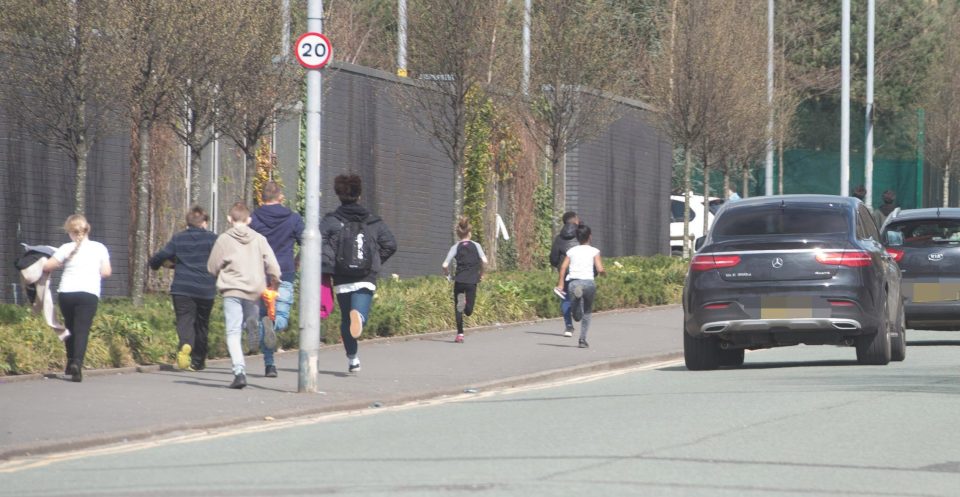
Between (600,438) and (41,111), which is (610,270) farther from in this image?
(600,438)

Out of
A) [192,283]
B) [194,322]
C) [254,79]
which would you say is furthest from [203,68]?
[194,322]

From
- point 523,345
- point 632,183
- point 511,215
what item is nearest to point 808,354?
point 523,345

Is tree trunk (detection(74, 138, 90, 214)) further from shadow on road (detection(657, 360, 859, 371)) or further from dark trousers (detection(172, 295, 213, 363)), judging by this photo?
shadow on road (detection(657, 360, 859, 371))

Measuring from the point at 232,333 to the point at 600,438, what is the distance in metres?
4.49

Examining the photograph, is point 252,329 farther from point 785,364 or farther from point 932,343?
point 932,343

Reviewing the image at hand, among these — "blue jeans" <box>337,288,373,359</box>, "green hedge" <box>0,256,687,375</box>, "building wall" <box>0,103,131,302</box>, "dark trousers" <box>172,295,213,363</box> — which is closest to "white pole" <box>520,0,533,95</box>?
"green hedge" <box>0,256,687,375</box>

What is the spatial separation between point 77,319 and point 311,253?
7.03 feet

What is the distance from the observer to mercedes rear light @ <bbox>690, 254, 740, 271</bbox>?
16.0m

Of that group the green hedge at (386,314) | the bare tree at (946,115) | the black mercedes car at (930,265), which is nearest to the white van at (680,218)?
the bare tree at (946,115)

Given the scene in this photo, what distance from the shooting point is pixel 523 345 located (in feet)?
65.5

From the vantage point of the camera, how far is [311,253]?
14.3 meters

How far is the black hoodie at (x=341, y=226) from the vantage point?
50.9 feet

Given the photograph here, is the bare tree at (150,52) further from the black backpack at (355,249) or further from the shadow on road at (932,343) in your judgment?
the shadow on road at (932,343)

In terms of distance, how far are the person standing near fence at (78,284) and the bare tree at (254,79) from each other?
162 inches
